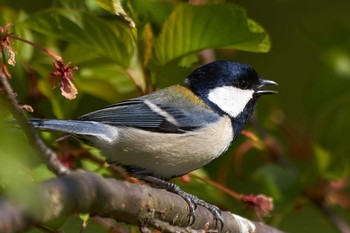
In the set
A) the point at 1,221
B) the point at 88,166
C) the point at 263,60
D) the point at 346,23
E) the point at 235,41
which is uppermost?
the point at 1,221

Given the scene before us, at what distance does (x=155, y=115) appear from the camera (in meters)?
2.21

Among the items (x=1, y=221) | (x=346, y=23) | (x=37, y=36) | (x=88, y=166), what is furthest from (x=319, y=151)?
(x=1, y=221)

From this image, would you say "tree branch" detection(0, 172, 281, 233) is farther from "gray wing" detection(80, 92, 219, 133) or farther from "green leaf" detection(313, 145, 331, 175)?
"green leaf" detection(313, 145, 331, 175)

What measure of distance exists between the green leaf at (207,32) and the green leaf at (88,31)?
0.10 metres

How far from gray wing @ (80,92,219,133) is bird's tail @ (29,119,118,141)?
0.10ft

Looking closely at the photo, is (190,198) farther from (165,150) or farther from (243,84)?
(243,84)

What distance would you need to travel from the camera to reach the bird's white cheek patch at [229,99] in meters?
2.38

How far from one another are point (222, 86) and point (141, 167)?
1.66ft

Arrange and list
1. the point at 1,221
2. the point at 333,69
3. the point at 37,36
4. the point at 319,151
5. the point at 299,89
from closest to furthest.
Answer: the point at 1,221, the point at 37,36, the point at 319,151, the point at 333,69, the point at 299,89

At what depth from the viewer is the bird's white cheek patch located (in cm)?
238

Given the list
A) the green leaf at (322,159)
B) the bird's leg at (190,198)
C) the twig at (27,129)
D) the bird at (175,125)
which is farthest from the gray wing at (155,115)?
the twig at (27,129)

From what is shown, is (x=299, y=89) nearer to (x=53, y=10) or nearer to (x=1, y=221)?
(x=53, y=10)

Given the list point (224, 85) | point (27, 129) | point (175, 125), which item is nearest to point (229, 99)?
point (224, 85)

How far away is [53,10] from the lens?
185 centimetres
